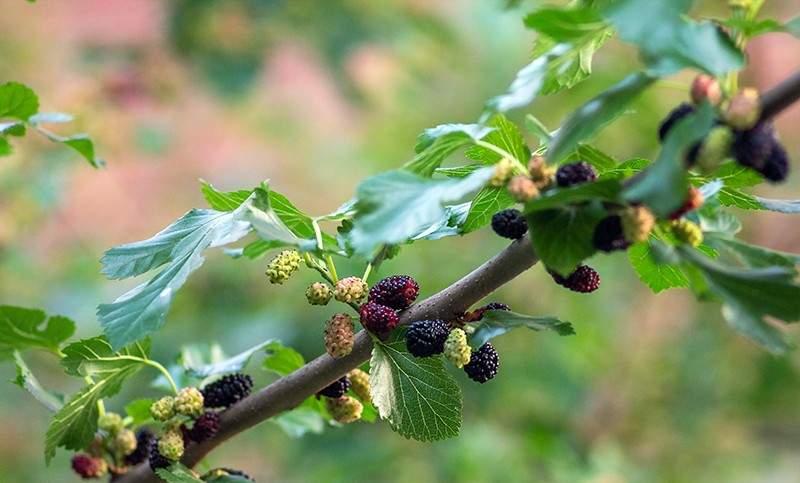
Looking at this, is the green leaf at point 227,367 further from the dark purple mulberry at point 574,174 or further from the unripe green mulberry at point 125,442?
the dark purple mulberry at point 574,174

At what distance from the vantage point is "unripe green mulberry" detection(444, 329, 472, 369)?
44 cm

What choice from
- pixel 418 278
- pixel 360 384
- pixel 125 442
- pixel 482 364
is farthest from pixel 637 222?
pixel 418 278

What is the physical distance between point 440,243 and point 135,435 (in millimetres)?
1096

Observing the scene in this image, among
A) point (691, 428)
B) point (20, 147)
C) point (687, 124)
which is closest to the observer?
point (687, 124)

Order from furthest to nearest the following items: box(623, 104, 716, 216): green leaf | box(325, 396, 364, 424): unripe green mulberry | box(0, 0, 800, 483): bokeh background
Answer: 1. box(0, 0, 800, 483): bokeh background
2. box(325, 396, 364, 424): unripe green mulberry
3. box(623, 104, 716, 216): green leaf

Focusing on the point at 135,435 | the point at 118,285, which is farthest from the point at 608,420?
the point at 135,435

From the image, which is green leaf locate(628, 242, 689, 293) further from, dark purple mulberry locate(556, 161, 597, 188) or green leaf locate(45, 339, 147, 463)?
green leaf locate(45, 339, 147, 463)

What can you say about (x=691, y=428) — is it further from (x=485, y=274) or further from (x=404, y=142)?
(x=485, y=274)

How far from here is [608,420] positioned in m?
1.70

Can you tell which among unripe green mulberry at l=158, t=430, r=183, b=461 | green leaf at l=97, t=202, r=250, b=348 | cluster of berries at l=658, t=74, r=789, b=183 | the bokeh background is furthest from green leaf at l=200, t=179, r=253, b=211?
the bokeh background

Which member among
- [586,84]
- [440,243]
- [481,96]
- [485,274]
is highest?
[485,274]

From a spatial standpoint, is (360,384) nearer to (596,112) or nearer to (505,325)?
(505,325)

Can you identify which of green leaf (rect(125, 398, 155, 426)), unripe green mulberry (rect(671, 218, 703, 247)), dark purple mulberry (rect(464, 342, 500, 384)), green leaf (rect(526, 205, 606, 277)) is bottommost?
green leaf (rect(125, 398, 155, 426))

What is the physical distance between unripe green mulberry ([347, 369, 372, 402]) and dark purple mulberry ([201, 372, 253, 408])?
59mm
